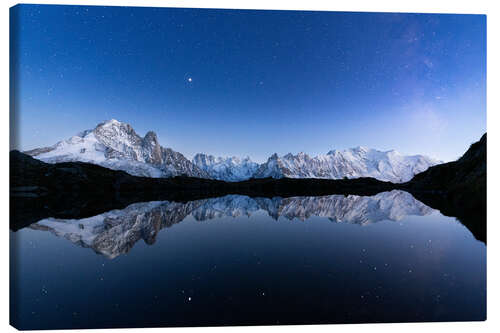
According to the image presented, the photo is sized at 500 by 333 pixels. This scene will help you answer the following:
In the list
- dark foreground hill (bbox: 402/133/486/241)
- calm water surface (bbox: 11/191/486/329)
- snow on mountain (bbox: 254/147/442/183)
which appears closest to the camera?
calm water surface (bbox: 11/191/486/329)

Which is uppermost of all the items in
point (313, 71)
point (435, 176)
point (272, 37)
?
point (272, 37)

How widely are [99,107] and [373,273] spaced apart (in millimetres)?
11525

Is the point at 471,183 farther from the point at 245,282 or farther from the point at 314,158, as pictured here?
the point at 245,282

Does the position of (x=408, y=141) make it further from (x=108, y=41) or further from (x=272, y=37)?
(x=108, y=41)

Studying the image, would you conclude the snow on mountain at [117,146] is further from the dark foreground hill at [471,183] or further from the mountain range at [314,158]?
the dark foreground hill at [471,183]

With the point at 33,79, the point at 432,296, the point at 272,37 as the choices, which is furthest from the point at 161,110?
the point at 432,296

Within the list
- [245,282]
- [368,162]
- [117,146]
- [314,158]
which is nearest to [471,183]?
[314,158]

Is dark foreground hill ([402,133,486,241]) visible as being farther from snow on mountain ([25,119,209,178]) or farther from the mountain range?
snow on mountain ([25,119,209,178])

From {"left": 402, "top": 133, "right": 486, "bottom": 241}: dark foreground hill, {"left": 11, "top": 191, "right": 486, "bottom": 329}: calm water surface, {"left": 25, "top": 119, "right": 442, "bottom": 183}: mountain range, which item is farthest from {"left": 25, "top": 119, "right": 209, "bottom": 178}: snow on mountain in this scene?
{"left": 402, "top": 133, "right": 486, "bottom": 241}: dark foreground hill

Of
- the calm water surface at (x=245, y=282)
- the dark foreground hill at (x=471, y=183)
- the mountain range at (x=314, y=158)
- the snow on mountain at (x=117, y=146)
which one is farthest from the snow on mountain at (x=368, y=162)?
the snow on mountain at (x=117, y=146)

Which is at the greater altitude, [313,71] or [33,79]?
[313,71]

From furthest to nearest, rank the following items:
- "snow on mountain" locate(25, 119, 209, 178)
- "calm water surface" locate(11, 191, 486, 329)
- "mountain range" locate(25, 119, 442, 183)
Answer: "mountain range" locate(25, 119, 442, 183) < "snow on mountain" locate(25, 119, 209, 178) < "calm water surface" locate(11, 191, 486, 329)

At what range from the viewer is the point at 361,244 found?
9758mm

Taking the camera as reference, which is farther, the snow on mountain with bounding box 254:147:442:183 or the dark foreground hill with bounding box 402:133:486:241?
the snow on mountain with bounding box 254:147:442:183
